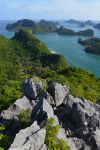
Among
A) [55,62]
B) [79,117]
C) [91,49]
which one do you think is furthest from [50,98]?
[91,49]

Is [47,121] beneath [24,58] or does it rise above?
above

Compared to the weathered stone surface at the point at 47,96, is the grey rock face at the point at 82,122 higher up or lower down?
lower down

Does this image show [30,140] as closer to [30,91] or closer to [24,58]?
[30,91]

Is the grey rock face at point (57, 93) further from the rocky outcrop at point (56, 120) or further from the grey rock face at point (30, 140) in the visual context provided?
the grey rock face at point (30, 140)

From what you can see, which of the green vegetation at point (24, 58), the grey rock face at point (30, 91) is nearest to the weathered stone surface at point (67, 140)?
the grey rock face at point (30, 91)

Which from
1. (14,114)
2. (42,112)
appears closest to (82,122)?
(42,112)

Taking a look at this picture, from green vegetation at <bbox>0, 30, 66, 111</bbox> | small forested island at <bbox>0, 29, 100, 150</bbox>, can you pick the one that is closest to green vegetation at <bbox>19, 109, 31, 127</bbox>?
small forested island at <bbox>0, 29, 100, 150</bbox>

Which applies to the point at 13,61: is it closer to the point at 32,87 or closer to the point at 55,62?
the point at 55,62

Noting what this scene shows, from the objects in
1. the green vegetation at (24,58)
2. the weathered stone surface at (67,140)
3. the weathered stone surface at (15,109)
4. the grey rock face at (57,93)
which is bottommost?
the green vegetation at (24,58)
